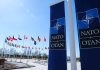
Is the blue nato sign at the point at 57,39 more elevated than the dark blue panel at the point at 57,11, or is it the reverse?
the dark blue panel at the point at 57,11

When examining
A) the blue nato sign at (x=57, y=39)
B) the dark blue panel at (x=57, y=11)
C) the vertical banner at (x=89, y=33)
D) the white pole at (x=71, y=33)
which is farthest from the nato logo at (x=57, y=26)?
the vertical banner at (x=89, y=33)

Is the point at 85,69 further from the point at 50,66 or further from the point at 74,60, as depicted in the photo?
the point at 50,66

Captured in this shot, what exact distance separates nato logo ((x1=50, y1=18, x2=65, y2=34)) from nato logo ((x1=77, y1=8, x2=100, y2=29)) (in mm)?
1028

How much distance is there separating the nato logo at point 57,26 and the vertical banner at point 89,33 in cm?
99

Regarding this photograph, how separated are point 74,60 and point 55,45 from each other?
3.51 feet

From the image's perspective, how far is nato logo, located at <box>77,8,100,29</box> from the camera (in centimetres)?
518

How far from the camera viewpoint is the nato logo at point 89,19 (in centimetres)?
518

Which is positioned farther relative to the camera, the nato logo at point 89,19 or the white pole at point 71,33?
the white pole at point 71,33

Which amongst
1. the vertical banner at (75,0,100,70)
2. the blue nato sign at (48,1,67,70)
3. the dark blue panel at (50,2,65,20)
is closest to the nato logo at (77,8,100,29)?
the vertical banner at (75,0,100,70)

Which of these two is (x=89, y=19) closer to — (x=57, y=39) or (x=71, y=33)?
(x=71, y=33)

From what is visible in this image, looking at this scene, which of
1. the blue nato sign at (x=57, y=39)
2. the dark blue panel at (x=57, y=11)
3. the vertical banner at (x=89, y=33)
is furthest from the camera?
the dark blue panel at (x=57, y=11)

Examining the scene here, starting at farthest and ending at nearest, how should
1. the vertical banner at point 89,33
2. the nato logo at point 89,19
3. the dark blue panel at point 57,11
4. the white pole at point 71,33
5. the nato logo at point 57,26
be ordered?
1. the dark blue panel at point 57,11
2. the nato logo at point 57,26
3. the white pole at point 71,33
4. the nato logo at point 89,19
5. the vertical banner at point 89,33

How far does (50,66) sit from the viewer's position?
658 centimetres

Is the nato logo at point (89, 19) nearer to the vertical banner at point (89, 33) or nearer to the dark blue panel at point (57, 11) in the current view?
the vertical banner at point (89, 33)
